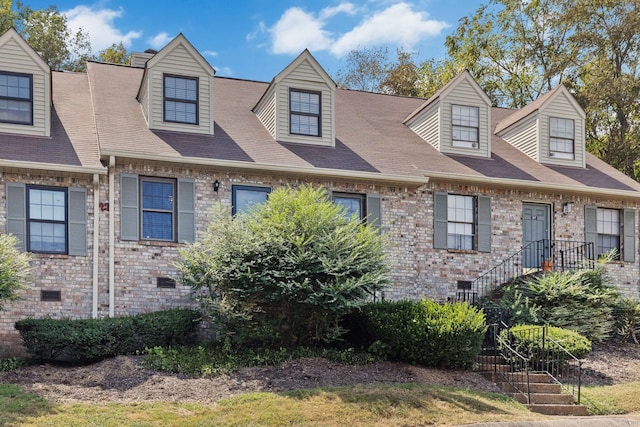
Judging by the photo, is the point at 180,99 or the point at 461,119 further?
the point at 461,119

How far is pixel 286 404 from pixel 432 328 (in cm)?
368

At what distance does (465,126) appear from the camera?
68.7 ft

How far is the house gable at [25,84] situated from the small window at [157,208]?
8.18ft

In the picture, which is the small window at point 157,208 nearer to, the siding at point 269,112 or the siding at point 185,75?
the siding at point 185,75

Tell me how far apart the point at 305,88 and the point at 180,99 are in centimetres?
306

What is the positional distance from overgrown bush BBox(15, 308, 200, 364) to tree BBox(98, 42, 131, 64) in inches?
729

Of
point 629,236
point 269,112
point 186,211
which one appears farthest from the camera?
point 629,236

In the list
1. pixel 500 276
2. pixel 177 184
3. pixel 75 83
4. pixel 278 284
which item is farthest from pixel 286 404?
pixel 75 83

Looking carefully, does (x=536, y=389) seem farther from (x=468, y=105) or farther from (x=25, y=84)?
(x=25, y=84)

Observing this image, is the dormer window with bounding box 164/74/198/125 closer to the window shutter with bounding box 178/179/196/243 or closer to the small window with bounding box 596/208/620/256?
the window shutter with bounding box 178/179/196/243

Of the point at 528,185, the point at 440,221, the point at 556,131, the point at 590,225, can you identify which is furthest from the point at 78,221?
the point at 556,131

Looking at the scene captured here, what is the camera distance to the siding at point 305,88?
18984 mm

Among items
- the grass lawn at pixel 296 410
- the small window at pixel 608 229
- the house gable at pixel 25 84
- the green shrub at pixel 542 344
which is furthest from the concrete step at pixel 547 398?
the house gable at pixel 25 84

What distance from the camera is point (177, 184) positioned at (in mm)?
17047
